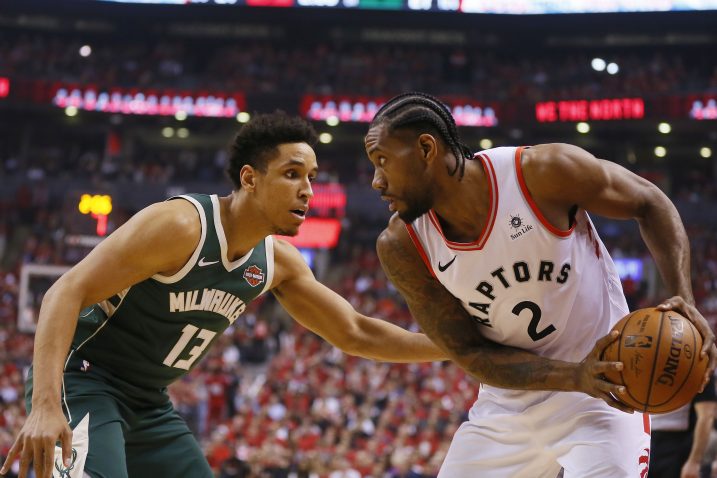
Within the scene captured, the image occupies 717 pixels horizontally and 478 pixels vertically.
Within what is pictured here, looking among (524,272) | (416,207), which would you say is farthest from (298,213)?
(524,272)

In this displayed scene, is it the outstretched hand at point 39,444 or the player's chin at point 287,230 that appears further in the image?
the player's chin at point 287,230

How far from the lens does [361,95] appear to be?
86.9 ft

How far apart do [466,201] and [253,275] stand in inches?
45.8

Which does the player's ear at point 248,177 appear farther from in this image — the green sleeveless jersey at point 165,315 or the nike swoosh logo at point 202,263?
the nike swoosh logo at point 202,263

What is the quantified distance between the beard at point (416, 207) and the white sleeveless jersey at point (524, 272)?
0.11 meters

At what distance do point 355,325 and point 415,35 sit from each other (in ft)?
87.4

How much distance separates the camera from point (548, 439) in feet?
11.6

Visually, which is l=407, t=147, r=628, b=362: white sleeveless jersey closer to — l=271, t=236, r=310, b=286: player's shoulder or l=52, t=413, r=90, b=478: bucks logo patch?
l=271, t=236, r=310, b=286: player's shoulder

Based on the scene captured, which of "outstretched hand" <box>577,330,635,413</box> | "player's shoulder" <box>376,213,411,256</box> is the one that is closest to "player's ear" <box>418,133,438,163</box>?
"player's shoulder" <box>376,213,411,256</box>

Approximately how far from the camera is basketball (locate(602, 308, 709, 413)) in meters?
2.98

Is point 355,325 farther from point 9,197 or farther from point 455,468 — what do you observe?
point 9,197

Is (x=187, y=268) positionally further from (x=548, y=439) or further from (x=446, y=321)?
(x=548, y=439)

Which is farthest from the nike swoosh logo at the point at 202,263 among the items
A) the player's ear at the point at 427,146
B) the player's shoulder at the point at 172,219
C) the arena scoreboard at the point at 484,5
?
the arena scoreboard at the point at 484,5

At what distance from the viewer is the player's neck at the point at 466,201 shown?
3.51 m
